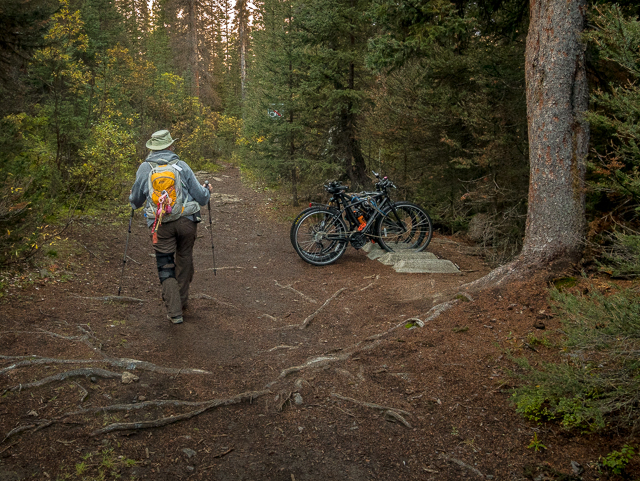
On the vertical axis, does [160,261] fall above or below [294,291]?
above

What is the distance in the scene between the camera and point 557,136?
5543 mm

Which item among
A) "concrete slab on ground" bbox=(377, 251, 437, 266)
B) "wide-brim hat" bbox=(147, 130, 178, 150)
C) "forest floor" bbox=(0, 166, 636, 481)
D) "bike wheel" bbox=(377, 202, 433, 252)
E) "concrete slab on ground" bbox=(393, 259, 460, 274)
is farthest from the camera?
"bike wheel" bbox=(377, 202, 433, 252)

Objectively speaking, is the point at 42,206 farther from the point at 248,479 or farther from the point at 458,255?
the point at 458,255

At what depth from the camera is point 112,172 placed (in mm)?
11234

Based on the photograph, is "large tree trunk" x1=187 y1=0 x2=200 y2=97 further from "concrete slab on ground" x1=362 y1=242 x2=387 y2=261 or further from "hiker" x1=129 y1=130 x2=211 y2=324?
"hiker" x1=129 y1=130 x2=211 y2=324

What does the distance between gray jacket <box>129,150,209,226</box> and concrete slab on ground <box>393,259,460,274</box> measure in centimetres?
392

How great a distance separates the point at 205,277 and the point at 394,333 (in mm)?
4155

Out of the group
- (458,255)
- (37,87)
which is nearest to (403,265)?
(458,255)

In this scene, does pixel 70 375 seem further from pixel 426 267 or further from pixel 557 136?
pixel 426 267

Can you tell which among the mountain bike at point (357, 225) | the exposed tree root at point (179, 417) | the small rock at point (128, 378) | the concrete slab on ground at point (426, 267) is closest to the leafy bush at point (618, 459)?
the exposed tree root at point (179, 417)

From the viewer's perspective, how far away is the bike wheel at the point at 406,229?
950 centimetres

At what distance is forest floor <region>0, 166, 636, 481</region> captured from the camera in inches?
126

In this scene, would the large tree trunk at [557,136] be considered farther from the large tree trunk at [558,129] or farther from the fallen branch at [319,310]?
the fallen branch at [319,310]

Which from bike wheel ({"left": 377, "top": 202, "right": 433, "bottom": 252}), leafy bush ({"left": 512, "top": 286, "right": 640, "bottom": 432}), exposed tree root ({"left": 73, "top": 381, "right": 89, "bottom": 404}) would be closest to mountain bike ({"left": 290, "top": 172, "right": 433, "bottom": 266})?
bike wheel ({"left": 377, "top": 202, "right": 433, "bottom": 252})
